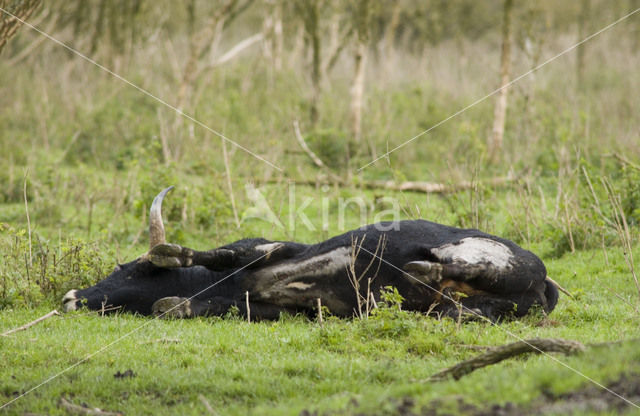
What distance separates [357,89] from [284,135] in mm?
2099

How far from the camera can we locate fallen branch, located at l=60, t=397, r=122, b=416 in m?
3.87

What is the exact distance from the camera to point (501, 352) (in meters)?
4.17

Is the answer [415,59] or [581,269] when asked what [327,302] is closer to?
[581,269]

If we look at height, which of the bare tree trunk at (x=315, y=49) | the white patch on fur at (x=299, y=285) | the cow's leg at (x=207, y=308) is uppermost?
the bare tree trunk at (x=315, y=49)

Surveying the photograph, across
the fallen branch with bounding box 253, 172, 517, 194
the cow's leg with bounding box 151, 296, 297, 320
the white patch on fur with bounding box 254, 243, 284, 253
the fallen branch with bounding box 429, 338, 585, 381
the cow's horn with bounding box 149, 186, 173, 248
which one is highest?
the cow's horn with bounding box 149, 186, 173, 248

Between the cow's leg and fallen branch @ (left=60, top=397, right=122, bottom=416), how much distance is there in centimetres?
197

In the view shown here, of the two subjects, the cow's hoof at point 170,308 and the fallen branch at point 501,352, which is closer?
the fallen branch at point 501,352

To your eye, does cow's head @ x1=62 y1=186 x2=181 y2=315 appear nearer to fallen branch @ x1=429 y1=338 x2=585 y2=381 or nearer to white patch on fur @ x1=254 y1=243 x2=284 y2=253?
white patch on fur @ x1=254 y1=243 x2=284 y2=253

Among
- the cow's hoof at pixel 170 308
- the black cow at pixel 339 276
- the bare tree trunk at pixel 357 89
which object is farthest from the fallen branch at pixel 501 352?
the bare tree trunk at pixel 357 89

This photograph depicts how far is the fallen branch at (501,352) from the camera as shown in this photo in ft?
13.4

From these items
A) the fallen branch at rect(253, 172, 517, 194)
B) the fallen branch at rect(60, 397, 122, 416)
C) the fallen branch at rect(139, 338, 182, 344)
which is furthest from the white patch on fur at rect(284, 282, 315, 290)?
the fallen branch at rect(253, 172, 517, 194)

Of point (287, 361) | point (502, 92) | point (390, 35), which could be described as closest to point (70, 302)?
point (287, 361)

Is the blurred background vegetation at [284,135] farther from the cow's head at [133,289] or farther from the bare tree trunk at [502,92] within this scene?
the cow's head at [133,289]

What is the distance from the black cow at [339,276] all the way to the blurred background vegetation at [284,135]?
91 centimetres
